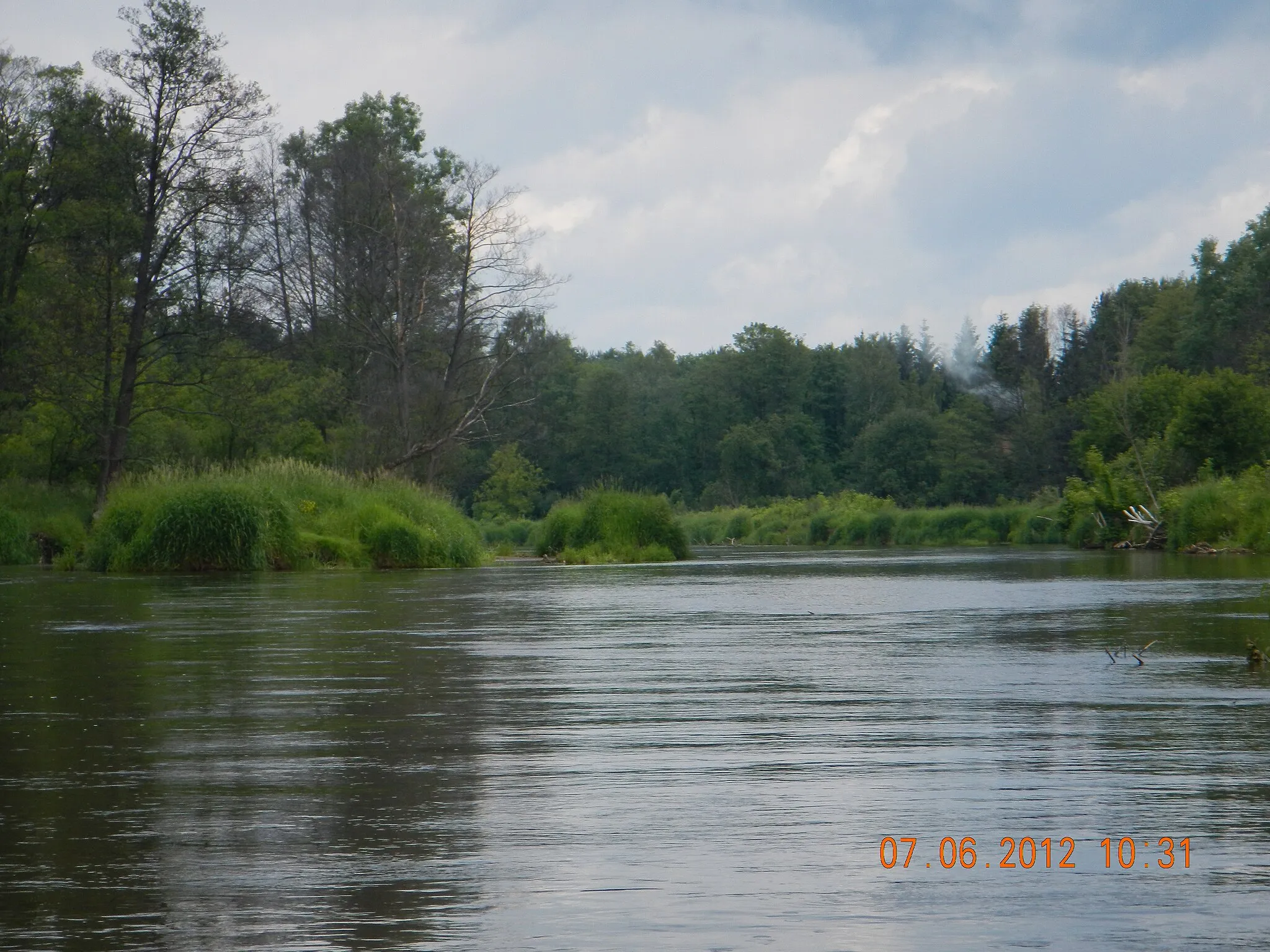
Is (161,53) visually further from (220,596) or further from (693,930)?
(693,930)

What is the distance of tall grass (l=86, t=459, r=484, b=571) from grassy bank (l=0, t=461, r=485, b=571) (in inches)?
0.9

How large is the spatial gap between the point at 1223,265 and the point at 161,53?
5934cm

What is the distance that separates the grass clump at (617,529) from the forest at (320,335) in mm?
4622

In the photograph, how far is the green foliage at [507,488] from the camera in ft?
252

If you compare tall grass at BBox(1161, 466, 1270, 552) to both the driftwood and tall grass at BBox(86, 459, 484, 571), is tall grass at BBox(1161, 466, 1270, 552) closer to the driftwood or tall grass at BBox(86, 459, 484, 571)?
the driftwood

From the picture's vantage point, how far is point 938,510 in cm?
6056

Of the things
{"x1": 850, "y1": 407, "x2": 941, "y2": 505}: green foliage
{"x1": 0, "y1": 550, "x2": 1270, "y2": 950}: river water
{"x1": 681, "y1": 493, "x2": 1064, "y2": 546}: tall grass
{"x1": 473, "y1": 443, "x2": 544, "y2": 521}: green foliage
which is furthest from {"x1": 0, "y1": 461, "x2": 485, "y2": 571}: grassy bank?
{"x1": 850, "y1": 407, "x2": 941, "y2": 505}: green foliage

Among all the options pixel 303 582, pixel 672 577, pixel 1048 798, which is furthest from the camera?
pixel 672 577

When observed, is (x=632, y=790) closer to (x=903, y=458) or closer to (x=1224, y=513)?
(x=1224, y=513)

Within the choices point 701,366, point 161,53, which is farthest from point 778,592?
point 701,366

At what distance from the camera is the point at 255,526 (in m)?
26.6

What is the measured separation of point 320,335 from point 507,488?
64.8ft

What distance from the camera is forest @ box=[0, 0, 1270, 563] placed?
128 ft
